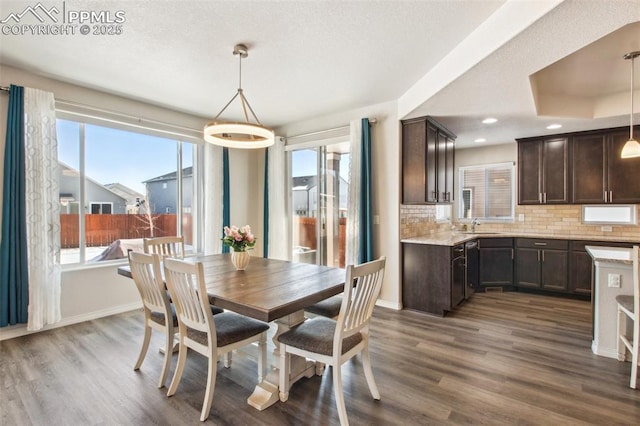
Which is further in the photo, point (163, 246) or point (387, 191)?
point (387, 191)

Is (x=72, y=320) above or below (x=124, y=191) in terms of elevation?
below

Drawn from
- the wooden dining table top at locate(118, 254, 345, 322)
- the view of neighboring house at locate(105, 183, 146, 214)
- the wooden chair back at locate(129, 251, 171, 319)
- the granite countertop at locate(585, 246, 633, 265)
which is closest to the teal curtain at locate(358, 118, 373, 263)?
the wooden dining table top at locate(118, 254, 345, 322)

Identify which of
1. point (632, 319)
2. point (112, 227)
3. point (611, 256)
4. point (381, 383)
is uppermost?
point (112, 227)

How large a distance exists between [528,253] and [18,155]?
666cm

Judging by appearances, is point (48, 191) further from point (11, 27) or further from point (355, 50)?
point (355, 50)

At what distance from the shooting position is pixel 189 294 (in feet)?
6.41

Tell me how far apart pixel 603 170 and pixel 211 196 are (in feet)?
19.0

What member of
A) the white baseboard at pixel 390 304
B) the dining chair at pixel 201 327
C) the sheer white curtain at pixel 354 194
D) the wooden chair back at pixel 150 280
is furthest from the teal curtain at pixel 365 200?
the wooden chair back at pixel 150 280

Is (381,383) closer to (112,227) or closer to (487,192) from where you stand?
(112,227)

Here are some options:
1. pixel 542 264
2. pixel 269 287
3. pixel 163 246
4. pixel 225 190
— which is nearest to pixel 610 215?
pixel 542 264

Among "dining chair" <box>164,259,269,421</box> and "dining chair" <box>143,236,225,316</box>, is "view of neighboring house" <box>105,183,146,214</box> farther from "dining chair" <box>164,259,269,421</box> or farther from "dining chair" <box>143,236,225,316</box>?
"dining chair" <box>164,259,269,421</box>

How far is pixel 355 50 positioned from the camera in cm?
274

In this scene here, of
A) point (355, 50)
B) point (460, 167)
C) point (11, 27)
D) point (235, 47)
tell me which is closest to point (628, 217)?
point (460, 167)

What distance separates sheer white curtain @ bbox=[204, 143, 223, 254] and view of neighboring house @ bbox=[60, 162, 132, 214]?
3.56ft
